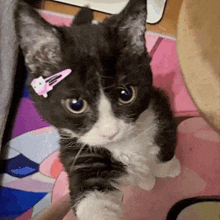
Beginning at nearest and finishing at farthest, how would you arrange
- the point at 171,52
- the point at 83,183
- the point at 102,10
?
1. the point at 83,183
2. the point at 171,52
3. the point at 102,10

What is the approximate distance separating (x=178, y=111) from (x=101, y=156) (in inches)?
20.6

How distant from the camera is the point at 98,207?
0.68 metres

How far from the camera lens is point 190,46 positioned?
0.43 metres

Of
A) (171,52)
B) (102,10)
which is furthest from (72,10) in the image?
(171,52)

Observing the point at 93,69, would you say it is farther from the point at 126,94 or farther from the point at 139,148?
the point at 139,148

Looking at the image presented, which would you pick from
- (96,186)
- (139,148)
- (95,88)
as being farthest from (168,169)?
(95,88)

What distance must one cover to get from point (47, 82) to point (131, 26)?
251 millimetres

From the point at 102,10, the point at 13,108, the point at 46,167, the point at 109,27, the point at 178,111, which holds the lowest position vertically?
the point at 46,167

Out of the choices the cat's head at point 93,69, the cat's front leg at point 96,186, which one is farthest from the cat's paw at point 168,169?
the cat's head at point 93,69

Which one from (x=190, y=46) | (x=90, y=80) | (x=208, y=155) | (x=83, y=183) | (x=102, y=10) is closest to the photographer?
(x=190, y=46)

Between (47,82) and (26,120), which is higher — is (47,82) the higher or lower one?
the higher one

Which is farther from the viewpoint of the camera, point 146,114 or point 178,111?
point 178,111

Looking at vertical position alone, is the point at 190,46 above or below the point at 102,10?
above

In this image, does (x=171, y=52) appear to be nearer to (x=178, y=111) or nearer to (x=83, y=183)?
(x=178, y=111)
